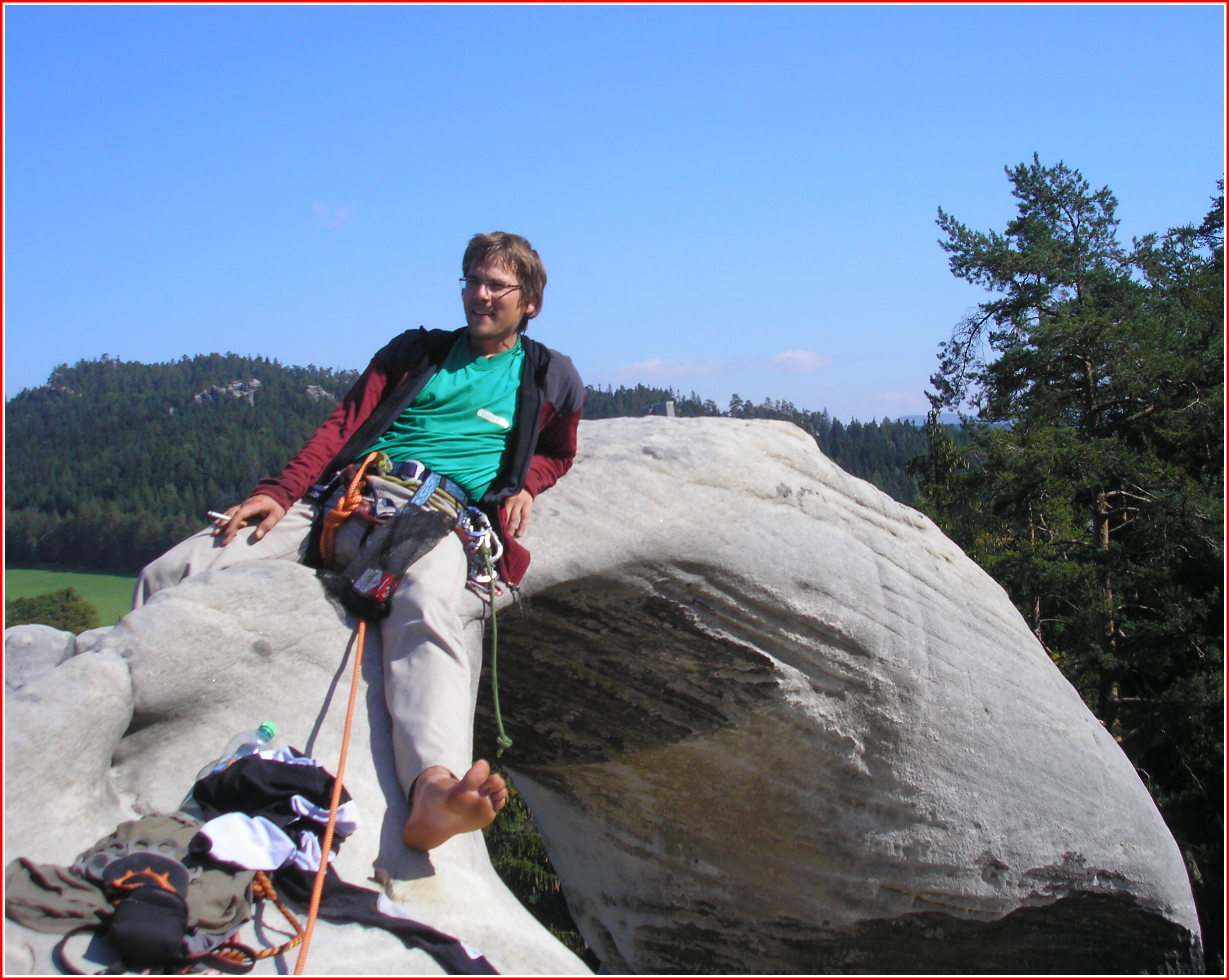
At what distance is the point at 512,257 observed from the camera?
4078 millimetres

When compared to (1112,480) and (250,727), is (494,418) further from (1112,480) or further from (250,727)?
(1112,480)

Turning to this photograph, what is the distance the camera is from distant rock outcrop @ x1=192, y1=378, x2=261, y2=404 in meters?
70.0

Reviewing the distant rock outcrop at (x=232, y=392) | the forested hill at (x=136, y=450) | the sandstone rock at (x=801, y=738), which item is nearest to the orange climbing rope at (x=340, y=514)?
the sandstone rock at (x=801, y=738)

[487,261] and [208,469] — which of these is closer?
[487,261]

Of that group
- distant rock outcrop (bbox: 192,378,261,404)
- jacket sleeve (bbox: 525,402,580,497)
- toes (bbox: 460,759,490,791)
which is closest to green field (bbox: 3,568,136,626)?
distant rock outcrop (bbox: 192,378,261,404)

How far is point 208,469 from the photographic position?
2069 inches

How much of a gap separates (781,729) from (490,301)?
2.65 metres

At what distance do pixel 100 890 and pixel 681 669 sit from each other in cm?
289

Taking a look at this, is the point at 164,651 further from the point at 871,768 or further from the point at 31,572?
the point at 31,572

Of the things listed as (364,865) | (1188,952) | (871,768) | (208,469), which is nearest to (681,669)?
(871,768)

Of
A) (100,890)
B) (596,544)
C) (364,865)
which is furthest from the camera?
(596,544)

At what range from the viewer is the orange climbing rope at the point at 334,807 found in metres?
2.54

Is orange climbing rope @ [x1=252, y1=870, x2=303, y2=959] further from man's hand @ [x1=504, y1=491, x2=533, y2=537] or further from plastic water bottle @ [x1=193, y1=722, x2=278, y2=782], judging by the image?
man's hand @ [x1=504, y1=491, x2=533, y2=537]

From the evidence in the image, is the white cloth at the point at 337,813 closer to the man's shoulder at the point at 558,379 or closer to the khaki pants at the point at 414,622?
the khaki pants at the point at 414,622
